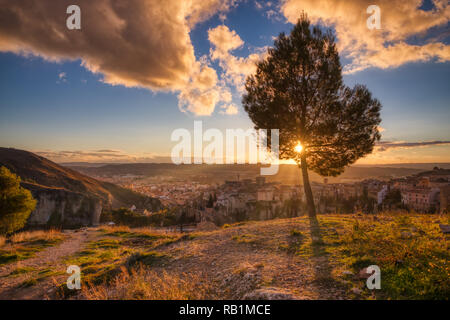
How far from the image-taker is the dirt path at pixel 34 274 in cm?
600

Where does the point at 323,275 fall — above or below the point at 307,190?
below

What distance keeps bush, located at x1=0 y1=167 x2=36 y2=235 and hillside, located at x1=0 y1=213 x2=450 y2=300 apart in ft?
14.7

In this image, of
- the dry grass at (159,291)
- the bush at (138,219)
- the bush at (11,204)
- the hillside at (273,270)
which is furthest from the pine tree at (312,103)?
the bush at (138,219)

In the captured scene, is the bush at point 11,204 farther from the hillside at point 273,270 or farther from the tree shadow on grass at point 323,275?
the tree shadow on grass at point 323,275

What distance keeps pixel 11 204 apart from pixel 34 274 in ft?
29.4

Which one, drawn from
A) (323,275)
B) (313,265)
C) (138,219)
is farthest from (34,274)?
(138,219)

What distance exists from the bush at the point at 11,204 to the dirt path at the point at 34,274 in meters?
3.46

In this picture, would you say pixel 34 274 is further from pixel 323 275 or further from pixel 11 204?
pixel 323 275

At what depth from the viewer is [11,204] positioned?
1295 cm

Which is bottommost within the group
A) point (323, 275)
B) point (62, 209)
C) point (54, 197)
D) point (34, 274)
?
point (62, 209)
